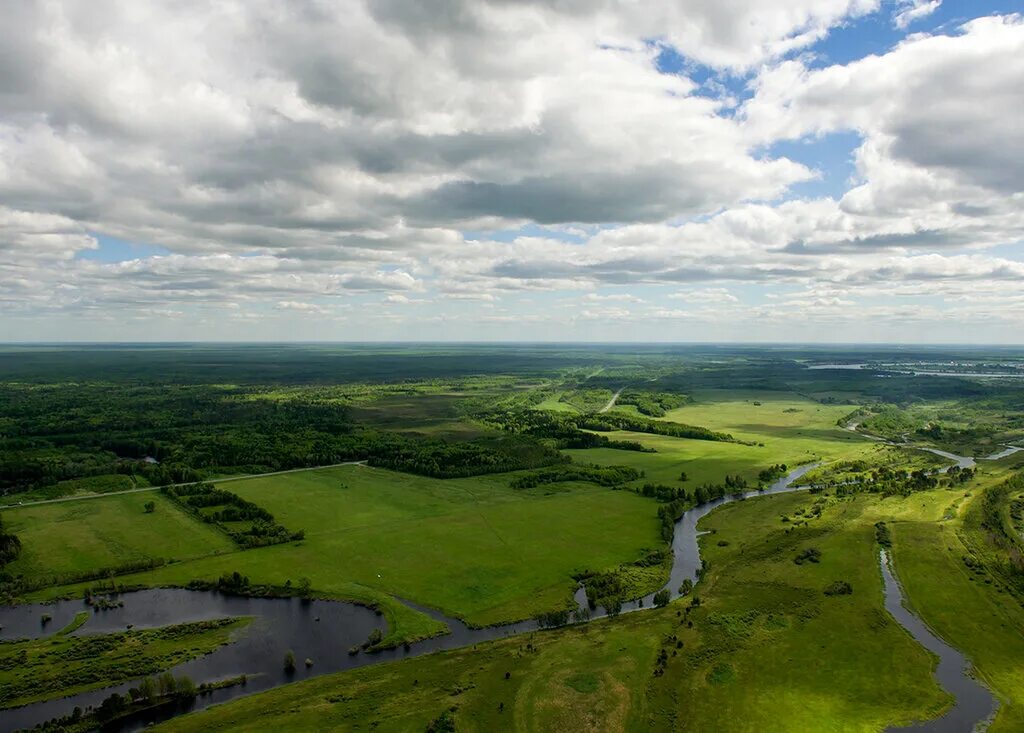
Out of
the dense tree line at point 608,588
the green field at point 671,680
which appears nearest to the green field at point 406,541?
the dense tree line at point 608,588

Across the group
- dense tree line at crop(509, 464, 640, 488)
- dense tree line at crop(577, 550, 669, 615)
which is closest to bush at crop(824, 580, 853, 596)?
dense tree line at crop(577, 550, 669, 615)

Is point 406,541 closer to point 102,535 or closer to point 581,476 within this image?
point 102,535

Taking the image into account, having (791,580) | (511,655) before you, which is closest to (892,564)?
(791,580)

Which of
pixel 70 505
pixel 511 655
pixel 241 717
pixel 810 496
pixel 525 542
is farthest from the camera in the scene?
pixel 810 496

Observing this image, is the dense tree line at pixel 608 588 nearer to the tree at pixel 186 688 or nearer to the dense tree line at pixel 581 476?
the tree at pixel 186 688

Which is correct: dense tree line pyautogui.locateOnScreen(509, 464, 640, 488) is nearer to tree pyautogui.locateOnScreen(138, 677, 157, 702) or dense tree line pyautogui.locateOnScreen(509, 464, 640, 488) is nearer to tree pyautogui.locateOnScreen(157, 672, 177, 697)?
tree pyautogui.locateOnScreen(157, 672, 177, 697)

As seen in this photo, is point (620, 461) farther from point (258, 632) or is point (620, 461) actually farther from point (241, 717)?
point (241, 717)
